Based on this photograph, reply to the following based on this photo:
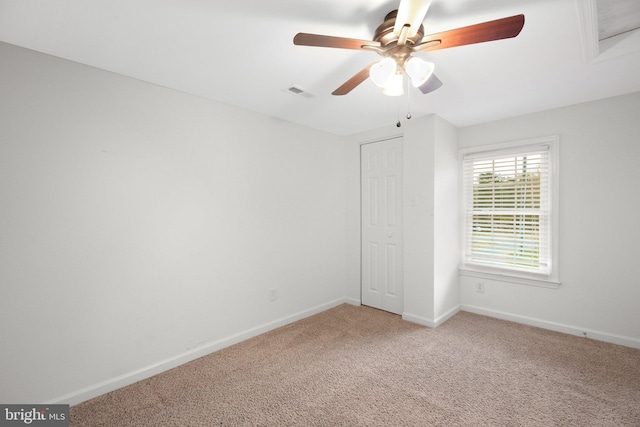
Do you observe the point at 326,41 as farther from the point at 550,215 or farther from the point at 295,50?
the point at 550,215

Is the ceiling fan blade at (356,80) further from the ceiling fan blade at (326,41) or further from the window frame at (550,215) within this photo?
the window frame at (550,215)

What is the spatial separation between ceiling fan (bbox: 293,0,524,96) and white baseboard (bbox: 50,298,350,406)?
8.29 ft

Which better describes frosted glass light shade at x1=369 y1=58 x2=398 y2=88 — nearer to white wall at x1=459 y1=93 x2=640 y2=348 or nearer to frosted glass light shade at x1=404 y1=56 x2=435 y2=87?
frosted glass light shade at x1=404 y1=56 x2=435 y2=87

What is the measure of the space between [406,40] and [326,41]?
422mm

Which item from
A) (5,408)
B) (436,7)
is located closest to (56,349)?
(5,408)

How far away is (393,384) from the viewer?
2.15 meters

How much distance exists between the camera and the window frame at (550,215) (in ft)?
9.86

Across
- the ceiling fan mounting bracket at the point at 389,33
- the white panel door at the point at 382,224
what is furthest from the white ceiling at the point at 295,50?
the white panel door at the point at 382,224

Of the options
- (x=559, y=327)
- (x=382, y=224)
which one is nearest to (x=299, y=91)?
(x=382, y=224)

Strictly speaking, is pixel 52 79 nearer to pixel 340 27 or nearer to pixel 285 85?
pixel 285 85

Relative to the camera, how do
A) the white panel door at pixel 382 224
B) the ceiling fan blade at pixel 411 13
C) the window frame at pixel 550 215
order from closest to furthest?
the ceiling fan blade at pixel 411 13 < the window frame at pixel 550 215 < the white panel door at pixel 382 224

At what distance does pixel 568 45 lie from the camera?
1.81 m

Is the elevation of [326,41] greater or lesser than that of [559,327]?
greater

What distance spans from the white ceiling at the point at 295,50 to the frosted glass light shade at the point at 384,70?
0.85ft
